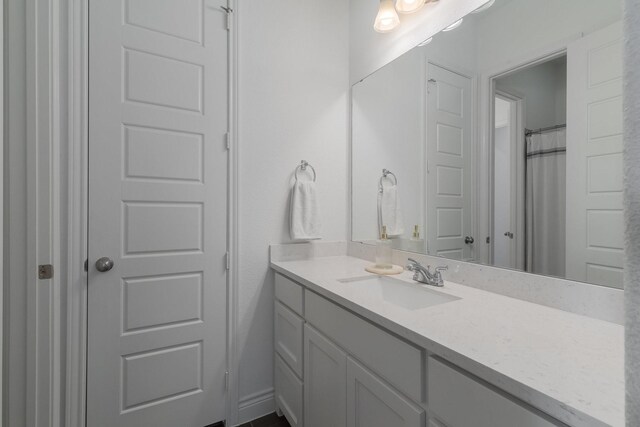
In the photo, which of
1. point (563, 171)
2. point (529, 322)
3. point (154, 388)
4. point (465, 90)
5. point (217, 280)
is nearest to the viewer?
point (529, 322)

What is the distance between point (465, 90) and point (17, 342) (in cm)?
188

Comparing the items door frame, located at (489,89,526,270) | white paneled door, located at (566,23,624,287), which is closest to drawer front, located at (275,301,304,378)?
door frame, located at (489,89,526,270)

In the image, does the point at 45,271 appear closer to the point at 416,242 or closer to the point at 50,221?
the point at 50,221

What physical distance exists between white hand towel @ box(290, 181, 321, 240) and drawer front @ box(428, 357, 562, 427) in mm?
1053

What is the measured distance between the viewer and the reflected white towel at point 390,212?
1562mm

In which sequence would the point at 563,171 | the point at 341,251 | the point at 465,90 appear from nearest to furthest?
the point at 563,171, the point at 465,90, the point at 341,251

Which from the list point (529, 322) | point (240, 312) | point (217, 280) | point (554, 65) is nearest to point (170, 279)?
point (217, 280)

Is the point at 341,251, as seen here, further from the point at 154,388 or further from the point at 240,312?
the point at 154,388

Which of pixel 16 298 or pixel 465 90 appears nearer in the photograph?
pixel 16 298

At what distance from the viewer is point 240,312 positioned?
1.55 m

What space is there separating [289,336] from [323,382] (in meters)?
0.34

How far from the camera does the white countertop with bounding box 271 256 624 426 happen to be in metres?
0.48

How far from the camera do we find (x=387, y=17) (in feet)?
4.88

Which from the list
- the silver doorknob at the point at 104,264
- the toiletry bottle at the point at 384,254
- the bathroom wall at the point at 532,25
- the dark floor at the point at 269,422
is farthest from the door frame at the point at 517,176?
the silver doorknob at the point at 104,264
